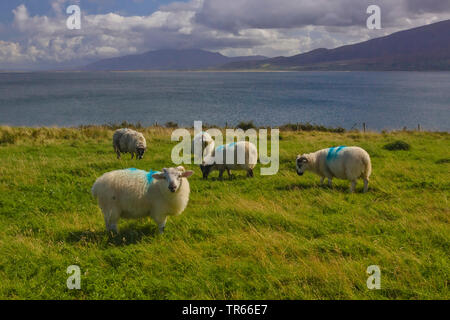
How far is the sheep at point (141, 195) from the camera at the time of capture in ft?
25.3

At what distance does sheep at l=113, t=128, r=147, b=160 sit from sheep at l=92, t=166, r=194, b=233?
9807 mm

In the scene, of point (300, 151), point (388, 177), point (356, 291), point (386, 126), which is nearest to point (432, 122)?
point (386, 126)

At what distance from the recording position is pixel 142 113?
63156mm

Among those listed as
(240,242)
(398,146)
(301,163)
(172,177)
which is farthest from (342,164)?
Result: (398,146)

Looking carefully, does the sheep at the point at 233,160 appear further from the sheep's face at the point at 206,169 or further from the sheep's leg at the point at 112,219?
the sheep's leg at the point at 112,219

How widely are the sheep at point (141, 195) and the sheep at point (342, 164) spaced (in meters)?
6.09

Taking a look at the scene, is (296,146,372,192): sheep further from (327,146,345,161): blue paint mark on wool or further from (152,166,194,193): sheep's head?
(152,166,194,193): sheep's head

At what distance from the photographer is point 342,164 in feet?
38.2

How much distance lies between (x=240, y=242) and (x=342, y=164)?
20.1 feet

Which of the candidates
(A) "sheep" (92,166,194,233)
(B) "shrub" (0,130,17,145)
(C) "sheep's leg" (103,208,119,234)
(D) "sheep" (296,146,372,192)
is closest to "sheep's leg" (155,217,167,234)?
(A) "sheep" (92,166,194,233)

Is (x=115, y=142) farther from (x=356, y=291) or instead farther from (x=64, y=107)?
(x=64, y=107)

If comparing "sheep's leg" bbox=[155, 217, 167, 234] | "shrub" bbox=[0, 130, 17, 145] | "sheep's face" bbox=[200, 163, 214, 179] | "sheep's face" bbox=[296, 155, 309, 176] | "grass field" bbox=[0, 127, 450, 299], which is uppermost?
"shrub" bbox=[0, 130, 17, 145]

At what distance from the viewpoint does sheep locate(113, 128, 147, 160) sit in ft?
58.3
